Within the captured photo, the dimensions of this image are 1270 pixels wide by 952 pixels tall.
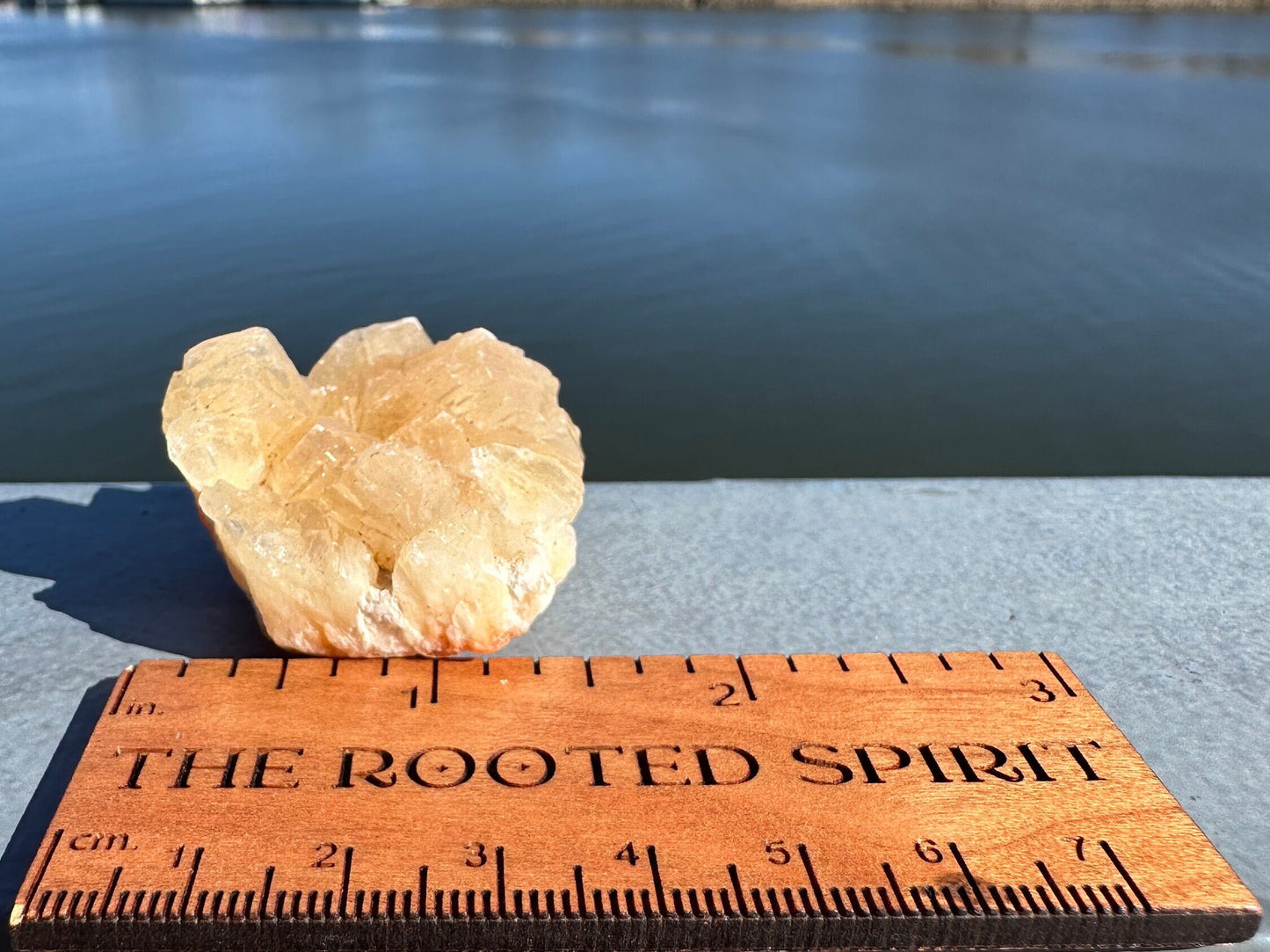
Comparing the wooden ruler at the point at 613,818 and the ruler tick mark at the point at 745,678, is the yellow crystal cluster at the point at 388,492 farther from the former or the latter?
the ruler tick mark at the point at 745,678

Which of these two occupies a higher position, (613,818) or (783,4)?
(783,4)

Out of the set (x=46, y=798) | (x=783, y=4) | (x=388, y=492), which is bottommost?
(x=46, y=798)

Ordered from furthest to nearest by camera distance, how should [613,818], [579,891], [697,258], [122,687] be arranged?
[697,258]
[122,687]
[613,818]
[579,891]

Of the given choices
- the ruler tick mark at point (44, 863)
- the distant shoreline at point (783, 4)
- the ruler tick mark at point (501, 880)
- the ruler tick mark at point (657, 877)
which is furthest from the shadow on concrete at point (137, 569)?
the distant shoreline at point (783, 4)

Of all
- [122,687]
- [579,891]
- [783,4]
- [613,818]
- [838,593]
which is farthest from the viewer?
[783,4]

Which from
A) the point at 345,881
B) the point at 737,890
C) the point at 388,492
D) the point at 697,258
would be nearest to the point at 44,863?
the point at 345,881

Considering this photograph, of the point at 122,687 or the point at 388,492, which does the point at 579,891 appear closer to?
the point at 388,492

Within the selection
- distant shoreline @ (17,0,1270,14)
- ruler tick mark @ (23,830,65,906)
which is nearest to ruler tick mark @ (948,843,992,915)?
ruler tick mark @ (23,830,65,906)
